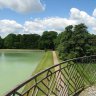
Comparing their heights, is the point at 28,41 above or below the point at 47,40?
below

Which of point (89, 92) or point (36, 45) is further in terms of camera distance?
point (36, 45)

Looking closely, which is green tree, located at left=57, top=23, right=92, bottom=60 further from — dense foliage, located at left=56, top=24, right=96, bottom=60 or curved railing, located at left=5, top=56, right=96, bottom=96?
curved railing, located at left=5, top=56, right=96, bottom=96

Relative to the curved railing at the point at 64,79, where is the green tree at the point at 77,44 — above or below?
above

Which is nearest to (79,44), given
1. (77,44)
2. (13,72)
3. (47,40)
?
(77,44)

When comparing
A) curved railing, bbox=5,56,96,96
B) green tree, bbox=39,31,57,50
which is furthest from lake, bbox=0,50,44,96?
green tree, bbox=39,31,57,50

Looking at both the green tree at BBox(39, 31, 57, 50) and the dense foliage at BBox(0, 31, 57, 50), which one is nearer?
the green tree at BBox(39, 31, 57, 50)

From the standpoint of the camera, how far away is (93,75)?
10.7 meters

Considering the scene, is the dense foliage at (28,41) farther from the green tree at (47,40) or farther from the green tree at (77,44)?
the green tree at (77,44)

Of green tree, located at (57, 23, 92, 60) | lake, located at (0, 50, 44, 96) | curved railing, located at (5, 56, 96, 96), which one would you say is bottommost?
lake, located at (0, 50, 44, 96)

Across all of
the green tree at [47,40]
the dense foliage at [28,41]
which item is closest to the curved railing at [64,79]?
the green tree at [47,40]

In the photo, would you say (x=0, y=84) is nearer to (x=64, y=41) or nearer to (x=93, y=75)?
(x=93, y=75)

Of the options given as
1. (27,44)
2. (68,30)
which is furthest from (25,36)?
(68,30)

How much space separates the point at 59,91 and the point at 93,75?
3987 millimetres

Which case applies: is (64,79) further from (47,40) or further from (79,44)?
(47,40)
